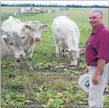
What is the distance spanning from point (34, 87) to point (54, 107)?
1.39 metres

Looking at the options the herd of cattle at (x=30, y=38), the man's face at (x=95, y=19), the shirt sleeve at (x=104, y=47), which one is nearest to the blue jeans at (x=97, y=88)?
the shirt sleeve at (x=104, y=47)

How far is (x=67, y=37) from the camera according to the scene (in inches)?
456

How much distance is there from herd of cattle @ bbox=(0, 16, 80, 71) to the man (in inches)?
142

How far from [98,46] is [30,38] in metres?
5.45

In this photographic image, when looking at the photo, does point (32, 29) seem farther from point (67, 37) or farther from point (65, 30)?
point (65, 30)

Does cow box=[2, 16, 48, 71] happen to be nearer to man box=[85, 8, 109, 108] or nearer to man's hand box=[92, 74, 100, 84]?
man box=[85, 8, 109, 108]

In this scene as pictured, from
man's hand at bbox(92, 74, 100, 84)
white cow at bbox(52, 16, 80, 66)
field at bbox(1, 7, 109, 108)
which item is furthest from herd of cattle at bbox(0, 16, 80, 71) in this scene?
man's hand at bbox(92, 74, 100, 84)

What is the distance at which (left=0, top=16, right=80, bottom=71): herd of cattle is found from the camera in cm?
896

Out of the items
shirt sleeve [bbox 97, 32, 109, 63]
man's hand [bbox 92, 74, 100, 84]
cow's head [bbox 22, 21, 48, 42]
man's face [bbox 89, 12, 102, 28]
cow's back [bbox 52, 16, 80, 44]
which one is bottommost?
cow's back [bbox 52, 16, 80, 44]

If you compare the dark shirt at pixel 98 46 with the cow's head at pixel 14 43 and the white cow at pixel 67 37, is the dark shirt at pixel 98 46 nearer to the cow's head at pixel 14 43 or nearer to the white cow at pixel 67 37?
the cow's head at pixel 14 43

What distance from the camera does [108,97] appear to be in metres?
7.22

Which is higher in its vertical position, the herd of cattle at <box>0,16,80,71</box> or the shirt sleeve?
the shirt sleeve

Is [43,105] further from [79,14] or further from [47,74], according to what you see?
[79,14]

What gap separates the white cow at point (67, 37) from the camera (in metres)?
11.1
